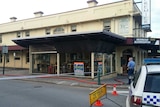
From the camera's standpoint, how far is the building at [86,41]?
18.6 meters

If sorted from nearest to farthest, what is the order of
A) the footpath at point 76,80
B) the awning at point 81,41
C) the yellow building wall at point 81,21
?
the footpath at point 76,80 < the awning at point 81,41 < the yellow building wall at point 81,21

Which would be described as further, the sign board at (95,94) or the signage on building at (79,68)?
the signage on building at (79,68)

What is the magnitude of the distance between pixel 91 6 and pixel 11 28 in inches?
549

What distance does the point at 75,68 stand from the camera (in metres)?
19.9

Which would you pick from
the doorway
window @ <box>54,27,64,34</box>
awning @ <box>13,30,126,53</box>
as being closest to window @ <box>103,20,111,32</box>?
the doorway

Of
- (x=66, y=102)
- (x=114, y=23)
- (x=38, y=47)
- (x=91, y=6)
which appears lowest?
(x=66, y=102)

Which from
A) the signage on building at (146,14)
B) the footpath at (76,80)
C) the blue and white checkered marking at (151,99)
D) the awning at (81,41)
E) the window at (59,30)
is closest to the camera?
the blue and white checkered marking at (151,99)

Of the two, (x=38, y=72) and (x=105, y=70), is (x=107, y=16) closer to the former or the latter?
(x=105, y=70)

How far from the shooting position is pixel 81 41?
18.8m

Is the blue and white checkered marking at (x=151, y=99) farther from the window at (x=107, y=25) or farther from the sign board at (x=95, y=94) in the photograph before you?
the window at (x=107, y=25)

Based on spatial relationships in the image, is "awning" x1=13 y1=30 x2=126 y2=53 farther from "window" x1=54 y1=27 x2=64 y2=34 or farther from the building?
"window" x1=54 y1=27 x2=64 y2=34

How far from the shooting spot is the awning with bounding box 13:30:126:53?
17.6 metres

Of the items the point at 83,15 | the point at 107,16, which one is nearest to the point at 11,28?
the point at 83,15

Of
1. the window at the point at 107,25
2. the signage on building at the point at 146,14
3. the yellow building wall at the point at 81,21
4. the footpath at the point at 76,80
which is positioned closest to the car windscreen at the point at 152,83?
the footpath at the point at 76,80
